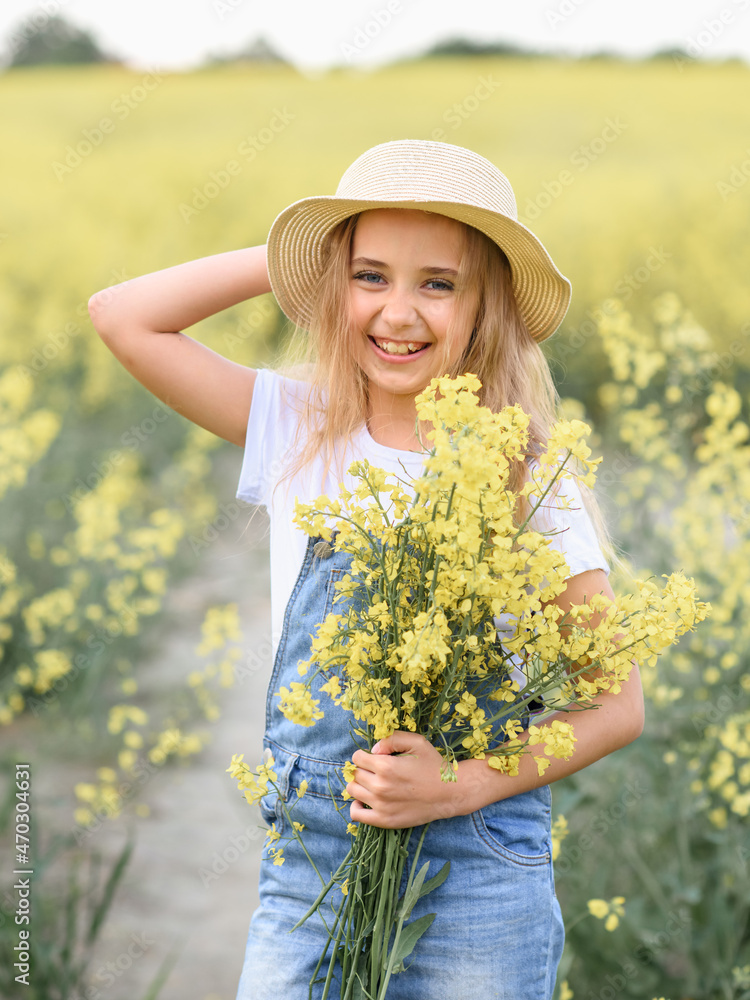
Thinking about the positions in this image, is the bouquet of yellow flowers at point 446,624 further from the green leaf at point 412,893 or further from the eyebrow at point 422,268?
the eyebrow at point 422,268

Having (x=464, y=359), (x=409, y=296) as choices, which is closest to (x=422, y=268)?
(x=409, y=296)

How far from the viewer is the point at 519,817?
1311 mm

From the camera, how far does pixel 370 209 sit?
56.0 inches

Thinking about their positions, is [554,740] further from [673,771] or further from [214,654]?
[214,654]

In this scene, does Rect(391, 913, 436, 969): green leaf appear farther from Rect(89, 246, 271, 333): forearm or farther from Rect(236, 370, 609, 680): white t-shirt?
Rect(89, 246, 271, 333): forearm

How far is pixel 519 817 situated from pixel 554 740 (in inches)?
13.9

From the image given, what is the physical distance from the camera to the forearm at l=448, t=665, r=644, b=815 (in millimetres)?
1181

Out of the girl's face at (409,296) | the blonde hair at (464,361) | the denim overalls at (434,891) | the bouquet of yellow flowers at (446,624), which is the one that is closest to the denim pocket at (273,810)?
the denim overalls at (434,891)

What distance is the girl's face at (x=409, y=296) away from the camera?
1.38 metres

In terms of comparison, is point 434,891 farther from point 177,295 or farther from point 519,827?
point 177,295

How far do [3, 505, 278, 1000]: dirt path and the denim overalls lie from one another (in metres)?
0.65

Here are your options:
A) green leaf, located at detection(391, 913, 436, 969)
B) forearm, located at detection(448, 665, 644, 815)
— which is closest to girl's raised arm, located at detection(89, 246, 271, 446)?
forearm, located at detection(448, 665, 644, 815)

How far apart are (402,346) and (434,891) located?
743mm

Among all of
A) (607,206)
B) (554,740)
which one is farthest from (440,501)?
(607,206)
